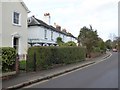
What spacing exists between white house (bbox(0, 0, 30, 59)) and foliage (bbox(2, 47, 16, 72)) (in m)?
11.9

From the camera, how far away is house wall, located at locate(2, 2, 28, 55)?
28.3m

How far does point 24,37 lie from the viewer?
32.6 m

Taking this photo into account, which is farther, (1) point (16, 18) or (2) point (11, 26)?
(1) point (16, 18)

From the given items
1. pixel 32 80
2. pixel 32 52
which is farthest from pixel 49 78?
pixel 32 52

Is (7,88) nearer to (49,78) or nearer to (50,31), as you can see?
(49,78)

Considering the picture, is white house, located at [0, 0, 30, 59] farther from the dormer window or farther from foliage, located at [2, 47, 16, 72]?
foliage, located at [2, 47, 16, 72]

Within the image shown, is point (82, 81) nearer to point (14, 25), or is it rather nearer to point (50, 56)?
point (50, 56)

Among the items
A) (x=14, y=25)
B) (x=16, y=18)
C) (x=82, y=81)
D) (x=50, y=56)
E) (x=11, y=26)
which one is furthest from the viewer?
(x=16, y=18)

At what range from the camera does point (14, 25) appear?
3005cm

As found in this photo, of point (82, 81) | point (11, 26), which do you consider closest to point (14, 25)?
point (11, 26)

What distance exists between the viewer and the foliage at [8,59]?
15.6 meters

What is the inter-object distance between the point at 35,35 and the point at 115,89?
107 ft

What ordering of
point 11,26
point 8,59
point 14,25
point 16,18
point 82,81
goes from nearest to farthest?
point 82,81 < point 8,59 < point 11,26 < point 14,25 < point 16,18

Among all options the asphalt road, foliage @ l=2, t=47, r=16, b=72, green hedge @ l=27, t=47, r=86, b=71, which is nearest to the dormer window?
green hedge @ l=27, t=47, r=86, b=71
